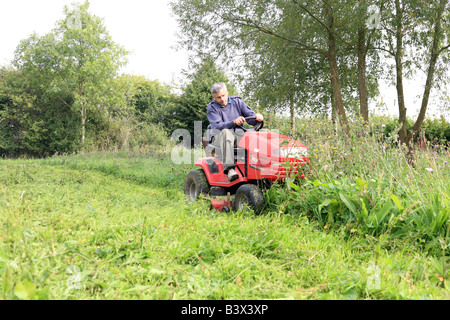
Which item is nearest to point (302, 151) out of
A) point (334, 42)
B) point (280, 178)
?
point (280, 178)

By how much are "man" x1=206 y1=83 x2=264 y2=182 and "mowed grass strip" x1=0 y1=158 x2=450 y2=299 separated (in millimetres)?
1102

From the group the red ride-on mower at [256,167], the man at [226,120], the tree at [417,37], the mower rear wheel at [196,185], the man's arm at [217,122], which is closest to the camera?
the red ride-on mower at [256,167]

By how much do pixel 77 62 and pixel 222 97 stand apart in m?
16.6

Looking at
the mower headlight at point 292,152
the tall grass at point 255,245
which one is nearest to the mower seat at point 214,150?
the mower headlight at point 292,152

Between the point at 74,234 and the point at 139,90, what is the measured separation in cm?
2233

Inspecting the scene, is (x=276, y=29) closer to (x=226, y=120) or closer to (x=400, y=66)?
(x=400, y=66)

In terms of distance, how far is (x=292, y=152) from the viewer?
4.05 m

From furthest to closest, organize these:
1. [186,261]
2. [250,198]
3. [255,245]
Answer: [250,198] → [255,245] → [186,261]

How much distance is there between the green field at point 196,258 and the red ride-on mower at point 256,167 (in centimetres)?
53

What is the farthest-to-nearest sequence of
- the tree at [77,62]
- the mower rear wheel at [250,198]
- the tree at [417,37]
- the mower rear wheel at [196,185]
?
the tree at [77,62]
the tree at [417,37]
the mower rear wheel at [196,185]
the mower rear wheel at [250,198]

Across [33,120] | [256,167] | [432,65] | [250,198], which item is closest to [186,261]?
[250,198]

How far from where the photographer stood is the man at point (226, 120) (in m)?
4.11

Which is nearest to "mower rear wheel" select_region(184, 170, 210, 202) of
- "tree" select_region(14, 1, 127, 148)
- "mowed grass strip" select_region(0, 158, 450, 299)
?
"mowed grass strip" select_region(0, 158, 450, 299)

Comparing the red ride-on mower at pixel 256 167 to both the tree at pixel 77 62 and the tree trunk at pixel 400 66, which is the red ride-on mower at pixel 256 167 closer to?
the tree trunk at pixel 400 66
